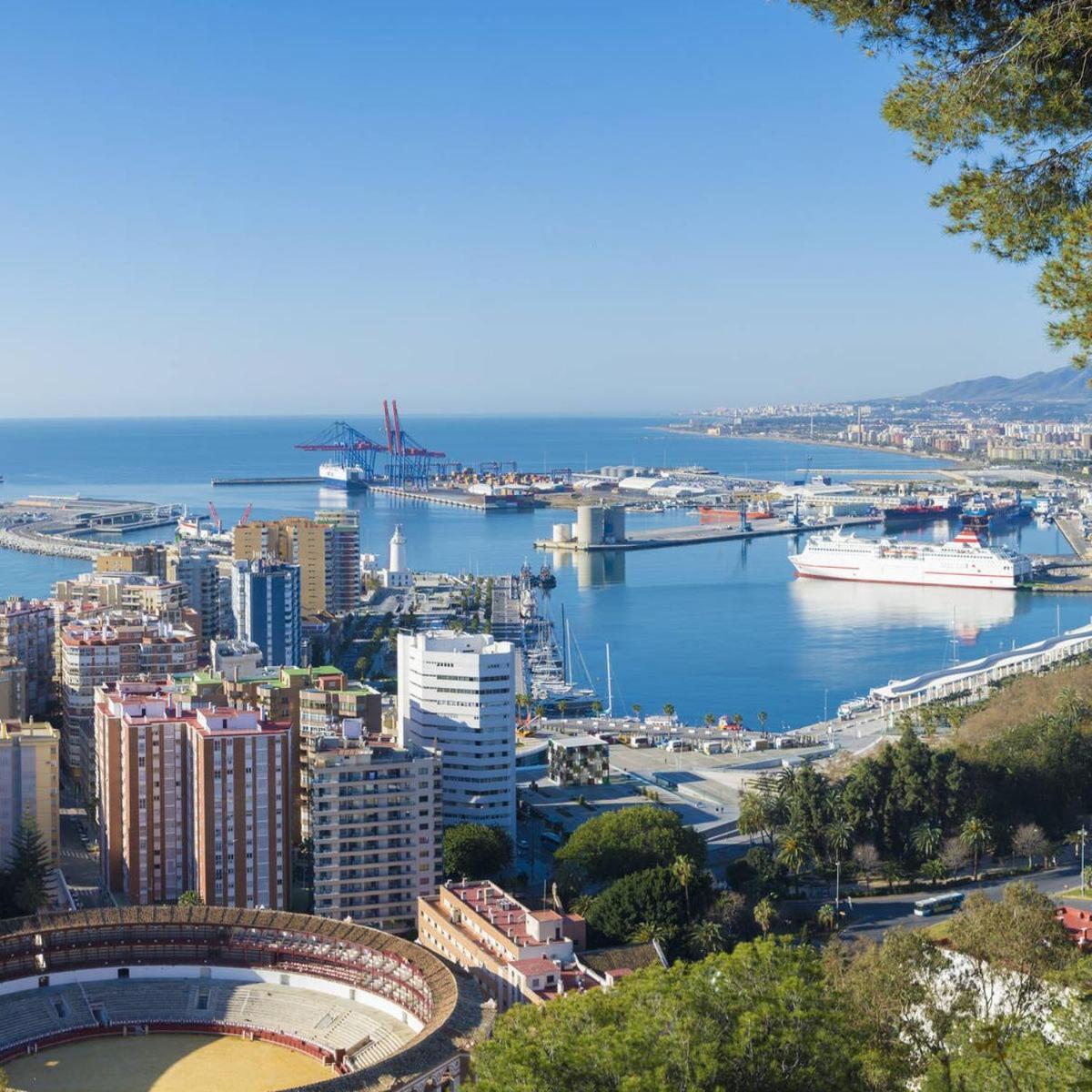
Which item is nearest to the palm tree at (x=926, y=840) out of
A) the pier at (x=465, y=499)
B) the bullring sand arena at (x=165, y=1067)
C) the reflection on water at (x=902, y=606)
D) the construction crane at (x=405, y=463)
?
the bullring sand arena at (x=165, y=1067)

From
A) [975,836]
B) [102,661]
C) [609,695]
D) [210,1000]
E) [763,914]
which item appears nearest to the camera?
[210,1000]

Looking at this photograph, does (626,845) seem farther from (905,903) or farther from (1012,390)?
(1012,390)

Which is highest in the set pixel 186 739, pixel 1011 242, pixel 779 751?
pixel 1011 242

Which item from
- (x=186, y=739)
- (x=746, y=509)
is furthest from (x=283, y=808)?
(x=746, y=509)

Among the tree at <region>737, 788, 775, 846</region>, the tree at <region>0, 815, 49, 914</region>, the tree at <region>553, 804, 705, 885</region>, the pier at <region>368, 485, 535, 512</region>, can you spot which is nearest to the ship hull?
the pier at <region>368, 485, 535, 512</region>

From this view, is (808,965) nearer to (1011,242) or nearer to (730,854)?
(1011,242)

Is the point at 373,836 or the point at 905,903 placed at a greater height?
the point at 373,836

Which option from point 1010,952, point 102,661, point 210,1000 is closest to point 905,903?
point 1010,952
